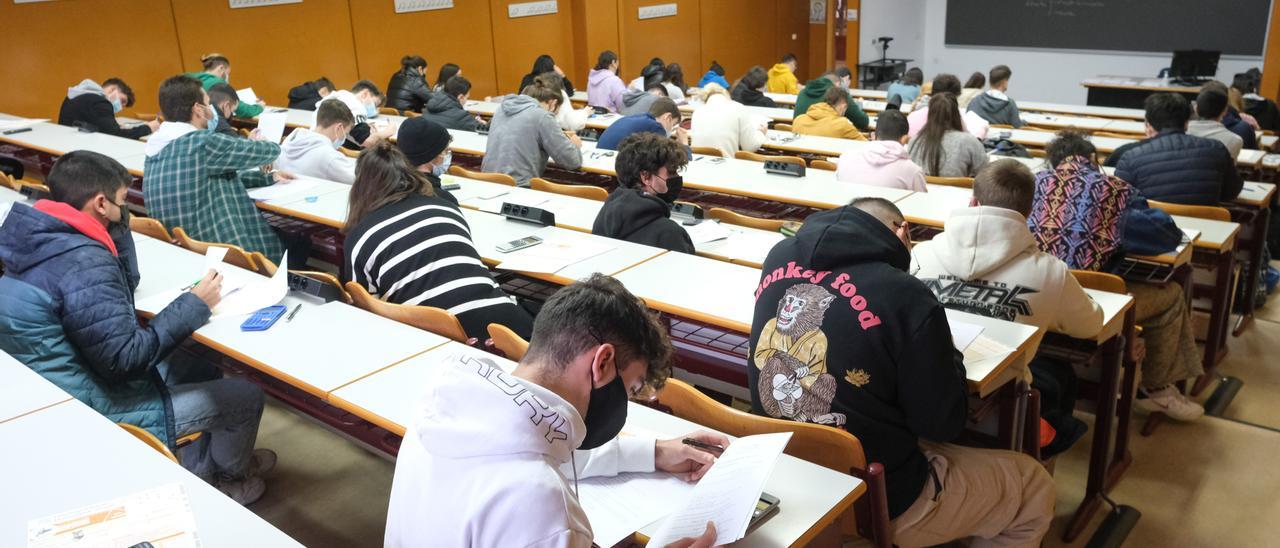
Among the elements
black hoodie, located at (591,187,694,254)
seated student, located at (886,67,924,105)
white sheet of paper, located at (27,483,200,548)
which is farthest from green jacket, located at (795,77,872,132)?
white sheet of paper, located at (27,483,200,548)

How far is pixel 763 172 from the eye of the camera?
17.6ft

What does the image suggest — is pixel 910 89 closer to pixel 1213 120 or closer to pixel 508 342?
pixel 1213 120

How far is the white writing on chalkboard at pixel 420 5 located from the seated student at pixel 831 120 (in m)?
5.85

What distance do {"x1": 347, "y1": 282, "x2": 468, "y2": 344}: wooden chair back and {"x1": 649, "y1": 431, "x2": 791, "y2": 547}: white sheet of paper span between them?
1.27 m

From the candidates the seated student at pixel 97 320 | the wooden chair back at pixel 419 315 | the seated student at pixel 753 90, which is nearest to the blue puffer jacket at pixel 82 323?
the seated student at pixel 97 320

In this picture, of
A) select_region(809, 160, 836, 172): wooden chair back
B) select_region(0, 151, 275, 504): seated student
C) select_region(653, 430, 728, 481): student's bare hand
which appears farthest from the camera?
select_region(809, 160, 836, 172): wooden chair back

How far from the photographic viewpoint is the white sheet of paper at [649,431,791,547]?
5.41 feet

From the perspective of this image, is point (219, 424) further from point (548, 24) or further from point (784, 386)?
point (548, 24)

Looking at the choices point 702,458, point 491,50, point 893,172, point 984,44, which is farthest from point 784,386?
point 984,44

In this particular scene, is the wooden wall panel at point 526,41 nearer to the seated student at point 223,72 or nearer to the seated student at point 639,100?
the seated student at point 639,100

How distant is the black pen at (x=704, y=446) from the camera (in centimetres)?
202

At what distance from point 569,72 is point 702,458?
11626mm

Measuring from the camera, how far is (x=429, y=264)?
320 centimetres

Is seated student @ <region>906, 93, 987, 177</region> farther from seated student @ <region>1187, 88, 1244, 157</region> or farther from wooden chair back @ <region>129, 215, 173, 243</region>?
wooden chair back @ <region>129, 215, 173, 243</region>
